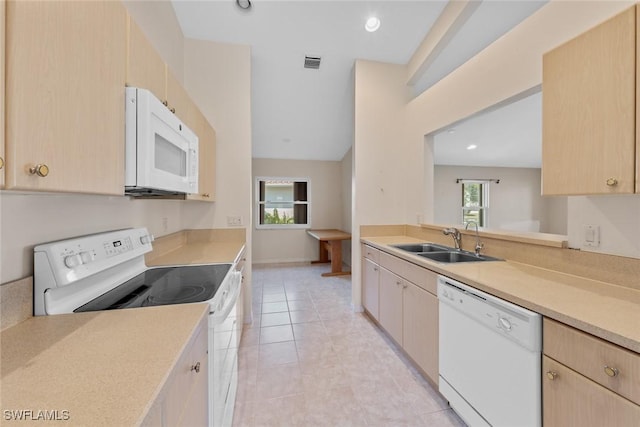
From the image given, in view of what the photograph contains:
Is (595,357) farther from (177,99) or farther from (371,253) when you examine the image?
(177,99)

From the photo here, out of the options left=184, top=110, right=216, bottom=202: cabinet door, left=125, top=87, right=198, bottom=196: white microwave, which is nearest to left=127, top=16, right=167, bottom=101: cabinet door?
left=125, top=87, right=198, bottom=196: white microwave

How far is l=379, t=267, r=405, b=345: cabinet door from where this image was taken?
6.97ft

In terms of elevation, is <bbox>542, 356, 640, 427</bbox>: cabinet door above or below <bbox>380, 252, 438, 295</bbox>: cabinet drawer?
below

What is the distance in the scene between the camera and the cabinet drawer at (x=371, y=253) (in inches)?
102

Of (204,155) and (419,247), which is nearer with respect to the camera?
(204,155)

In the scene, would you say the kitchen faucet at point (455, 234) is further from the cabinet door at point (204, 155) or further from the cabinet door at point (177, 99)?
the cabinet door at point (177, 99)

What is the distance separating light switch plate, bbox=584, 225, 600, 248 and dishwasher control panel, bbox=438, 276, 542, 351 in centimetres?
67

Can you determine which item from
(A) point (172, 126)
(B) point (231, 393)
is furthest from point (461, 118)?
(B) point (231, 393)

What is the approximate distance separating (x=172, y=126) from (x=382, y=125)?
8.08ft

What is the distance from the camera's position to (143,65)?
1.10 metres

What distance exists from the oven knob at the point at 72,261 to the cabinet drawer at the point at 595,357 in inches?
74.0

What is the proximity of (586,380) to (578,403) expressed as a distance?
0.10 metres

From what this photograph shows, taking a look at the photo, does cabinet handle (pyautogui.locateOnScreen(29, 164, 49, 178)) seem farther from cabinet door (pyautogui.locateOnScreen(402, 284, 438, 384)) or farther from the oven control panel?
cabinet door (pyautogui.locateOnScreen(402, 284, 438, 384))

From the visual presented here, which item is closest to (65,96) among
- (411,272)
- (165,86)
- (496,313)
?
(165,86)
